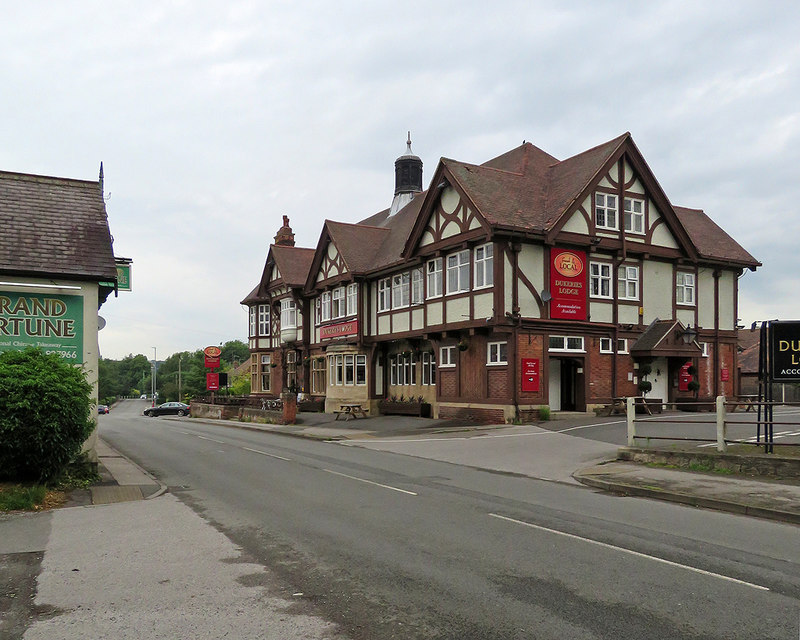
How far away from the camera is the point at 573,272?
96.6 ft

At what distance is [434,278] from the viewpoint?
32.4 m

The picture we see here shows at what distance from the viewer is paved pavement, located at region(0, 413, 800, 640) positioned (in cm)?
578

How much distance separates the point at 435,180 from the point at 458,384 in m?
8.96

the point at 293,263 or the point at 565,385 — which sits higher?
the point at 293,263

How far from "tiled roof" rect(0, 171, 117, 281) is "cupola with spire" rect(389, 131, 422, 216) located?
33.4m

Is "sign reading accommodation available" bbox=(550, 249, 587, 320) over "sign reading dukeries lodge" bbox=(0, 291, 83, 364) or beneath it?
over

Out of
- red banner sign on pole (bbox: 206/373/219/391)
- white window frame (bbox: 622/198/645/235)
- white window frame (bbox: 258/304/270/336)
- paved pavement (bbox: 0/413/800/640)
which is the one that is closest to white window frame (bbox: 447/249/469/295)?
white window frame (bbox: 622/198/645/235)

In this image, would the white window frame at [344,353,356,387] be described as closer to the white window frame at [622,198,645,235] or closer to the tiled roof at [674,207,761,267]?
the white window frame at [622,198,645,235]

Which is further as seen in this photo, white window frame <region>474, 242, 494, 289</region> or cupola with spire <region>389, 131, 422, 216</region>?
cupola with spire <region>389, 131, 422, 216</region>

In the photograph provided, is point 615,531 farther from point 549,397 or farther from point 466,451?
point 549,397

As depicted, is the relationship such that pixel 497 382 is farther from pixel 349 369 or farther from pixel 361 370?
pixel 349 369

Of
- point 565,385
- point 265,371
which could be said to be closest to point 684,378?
point 565,385

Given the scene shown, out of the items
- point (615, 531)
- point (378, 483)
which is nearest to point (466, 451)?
point (378, 483)

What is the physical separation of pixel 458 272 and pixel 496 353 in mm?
4064
